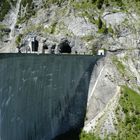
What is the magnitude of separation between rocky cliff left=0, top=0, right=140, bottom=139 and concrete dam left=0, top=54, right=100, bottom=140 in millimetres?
1472

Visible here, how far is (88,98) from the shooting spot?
43.5 meters

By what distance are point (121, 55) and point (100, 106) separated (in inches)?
319

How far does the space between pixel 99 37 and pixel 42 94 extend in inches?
743

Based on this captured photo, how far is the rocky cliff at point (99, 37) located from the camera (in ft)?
135

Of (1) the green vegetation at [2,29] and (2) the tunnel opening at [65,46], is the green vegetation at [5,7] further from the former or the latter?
(2) the tunnel opening at [65,46]

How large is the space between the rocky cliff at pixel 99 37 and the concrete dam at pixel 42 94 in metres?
1.47

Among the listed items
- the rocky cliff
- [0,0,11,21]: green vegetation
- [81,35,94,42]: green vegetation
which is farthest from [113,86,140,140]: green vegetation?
[0,0,11,21]: green vegetation

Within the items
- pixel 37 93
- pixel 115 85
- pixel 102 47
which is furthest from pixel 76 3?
pixel 37 93

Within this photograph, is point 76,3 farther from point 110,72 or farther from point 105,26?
point 110,72

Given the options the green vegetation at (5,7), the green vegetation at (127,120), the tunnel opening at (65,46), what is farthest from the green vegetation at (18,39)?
the green vegetation at (127,120)

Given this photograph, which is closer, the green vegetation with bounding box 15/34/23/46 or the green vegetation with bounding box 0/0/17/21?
the green vegetation with bounding box 15/34/23/46

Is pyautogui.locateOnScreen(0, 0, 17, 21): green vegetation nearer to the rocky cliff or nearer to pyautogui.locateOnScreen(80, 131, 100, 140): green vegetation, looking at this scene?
the rocky cliff

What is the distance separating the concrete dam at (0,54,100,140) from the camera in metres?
31.2

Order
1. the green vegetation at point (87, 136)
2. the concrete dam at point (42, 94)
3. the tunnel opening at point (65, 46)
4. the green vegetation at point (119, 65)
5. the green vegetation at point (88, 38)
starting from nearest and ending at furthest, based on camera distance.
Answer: the concrete dam at point (42, 94)
the green vegetation at point (87, 136)
the green vegetation at point (119, 65)
the green vegetation at point (88, 38)
the tunnel opening at point (65, 46)
